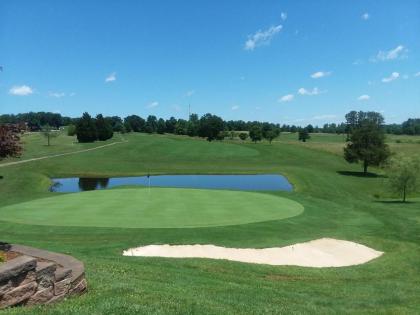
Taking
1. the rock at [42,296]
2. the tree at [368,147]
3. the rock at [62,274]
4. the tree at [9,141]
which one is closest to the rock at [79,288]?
the rock at [62,274]

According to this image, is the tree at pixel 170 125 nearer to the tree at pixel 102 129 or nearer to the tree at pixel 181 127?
the tree at pixel 181 127

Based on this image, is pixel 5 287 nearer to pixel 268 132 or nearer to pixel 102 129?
pixel 268 132

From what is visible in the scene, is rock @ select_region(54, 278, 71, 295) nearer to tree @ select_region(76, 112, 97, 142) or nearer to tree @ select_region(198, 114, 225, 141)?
tree @ select_region(76, 112, 97, 142)

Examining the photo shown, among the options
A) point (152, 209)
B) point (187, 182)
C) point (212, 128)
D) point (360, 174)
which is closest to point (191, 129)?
point (212, 128)

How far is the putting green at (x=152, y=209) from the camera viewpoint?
23.5 m

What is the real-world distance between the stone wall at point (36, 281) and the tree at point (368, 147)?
63138mm

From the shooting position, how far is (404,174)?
42.8 meters

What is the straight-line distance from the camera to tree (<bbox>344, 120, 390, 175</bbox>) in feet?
219

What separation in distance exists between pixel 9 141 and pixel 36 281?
4.12 meters

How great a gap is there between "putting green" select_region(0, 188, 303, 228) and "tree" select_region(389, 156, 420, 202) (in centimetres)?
1638

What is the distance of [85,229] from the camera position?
850 inches

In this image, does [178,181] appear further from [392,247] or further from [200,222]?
[392,247]

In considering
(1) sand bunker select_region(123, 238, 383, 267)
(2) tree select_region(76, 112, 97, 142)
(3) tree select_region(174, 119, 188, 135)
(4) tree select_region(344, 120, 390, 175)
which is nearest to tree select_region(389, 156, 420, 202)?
(4) tree select_region(344, 120, 390, 175)

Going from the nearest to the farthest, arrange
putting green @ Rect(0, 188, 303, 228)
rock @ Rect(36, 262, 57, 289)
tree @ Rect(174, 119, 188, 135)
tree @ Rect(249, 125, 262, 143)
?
rock @ Rect(36, 262, 57, 289) < putting green @ Rect(0, 188, 303, 228) < tree @ Rect(249, 125, 262, 143) < tree @ Rect(174, 119, 188, 135)
